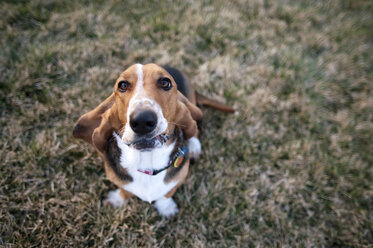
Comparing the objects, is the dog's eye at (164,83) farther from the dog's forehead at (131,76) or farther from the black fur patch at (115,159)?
the black fur patch at (115,159)

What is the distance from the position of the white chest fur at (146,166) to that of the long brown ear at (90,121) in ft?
0.88

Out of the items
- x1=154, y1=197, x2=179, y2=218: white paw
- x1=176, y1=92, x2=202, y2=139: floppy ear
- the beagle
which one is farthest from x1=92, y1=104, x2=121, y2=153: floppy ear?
x1=154, y1=197, x2=179, y2=218: white paw

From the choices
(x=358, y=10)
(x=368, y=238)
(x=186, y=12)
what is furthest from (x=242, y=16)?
(x=368, y=238)

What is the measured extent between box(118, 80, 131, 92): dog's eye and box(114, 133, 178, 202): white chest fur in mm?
464

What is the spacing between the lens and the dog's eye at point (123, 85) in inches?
81.3

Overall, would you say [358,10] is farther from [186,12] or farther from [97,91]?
[97,91]

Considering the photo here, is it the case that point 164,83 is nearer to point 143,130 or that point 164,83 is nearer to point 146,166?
point 143,130

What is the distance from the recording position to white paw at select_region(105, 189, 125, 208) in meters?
3.05

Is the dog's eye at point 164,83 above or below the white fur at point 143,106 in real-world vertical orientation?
above

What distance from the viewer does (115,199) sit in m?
3.07

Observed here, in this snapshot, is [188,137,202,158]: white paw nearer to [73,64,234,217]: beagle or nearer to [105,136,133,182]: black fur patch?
[73,64,234,217]: beagle

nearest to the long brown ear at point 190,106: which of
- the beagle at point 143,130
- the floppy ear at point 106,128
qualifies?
the beagle at point 143,130

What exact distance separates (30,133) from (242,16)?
4617mm

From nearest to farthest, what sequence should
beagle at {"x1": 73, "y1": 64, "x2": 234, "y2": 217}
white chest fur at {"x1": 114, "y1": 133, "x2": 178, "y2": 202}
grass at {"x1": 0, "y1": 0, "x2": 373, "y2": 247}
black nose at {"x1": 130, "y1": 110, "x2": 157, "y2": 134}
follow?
black nose at {"x1": 130, "y1": 110, "x2": 157, "y2": 134} → beagle at {"x1": 73, "y1": 64, "x2": 234, "y2": 217} → white chest fur at {"x1": 114, "y1": 133, "x2": 178, "y2": 202} → grass at {"x1": 0, "y1": 0, "x2": 373, "y2": 247}
